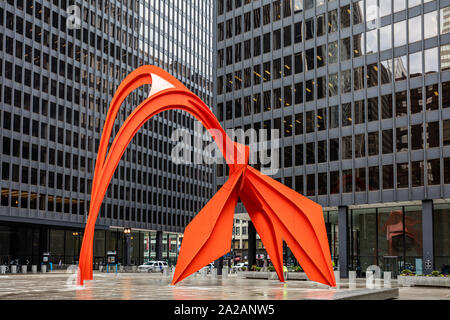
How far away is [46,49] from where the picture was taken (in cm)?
7500

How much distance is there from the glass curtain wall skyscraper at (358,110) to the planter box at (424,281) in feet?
25.9

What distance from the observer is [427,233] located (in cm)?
4647

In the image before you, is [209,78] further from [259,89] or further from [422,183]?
[422,183]

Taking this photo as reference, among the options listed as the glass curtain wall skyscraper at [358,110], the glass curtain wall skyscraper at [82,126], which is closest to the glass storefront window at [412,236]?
the glass curtain wall skyscraper at [358,110]

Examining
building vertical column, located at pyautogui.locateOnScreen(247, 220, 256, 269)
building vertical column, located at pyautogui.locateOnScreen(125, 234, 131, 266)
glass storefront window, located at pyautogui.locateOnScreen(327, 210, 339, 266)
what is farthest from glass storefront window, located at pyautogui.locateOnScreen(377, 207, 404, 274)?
building vertical column, located at pyautogui.locateOnScreen(125, 234, 131, 266)

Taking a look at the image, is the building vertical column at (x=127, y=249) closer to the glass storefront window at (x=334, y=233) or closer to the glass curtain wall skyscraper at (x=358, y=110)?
the glass curtain wall skyscraper at (x=358, y=110)

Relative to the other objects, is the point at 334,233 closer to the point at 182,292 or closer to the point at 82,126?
the point at 182,292

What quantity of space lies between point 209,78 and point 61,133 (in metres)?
46.3

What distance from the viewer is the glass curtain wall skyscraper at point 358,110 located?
47.2 m

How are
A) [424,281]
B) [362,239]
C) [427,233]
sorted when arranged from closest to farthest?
[424,281], [427,233], [362,239]

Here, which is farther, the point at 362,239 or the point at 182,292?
the point at 362,239

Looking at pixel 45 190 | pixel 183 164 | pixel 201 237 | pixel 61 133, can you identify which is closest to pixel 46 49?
pixel 61 133

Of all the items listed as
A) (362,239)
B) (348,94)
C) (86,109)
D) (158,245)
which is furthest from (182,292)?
(158,245)

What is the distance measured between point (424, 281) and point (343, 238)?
1506 cm
